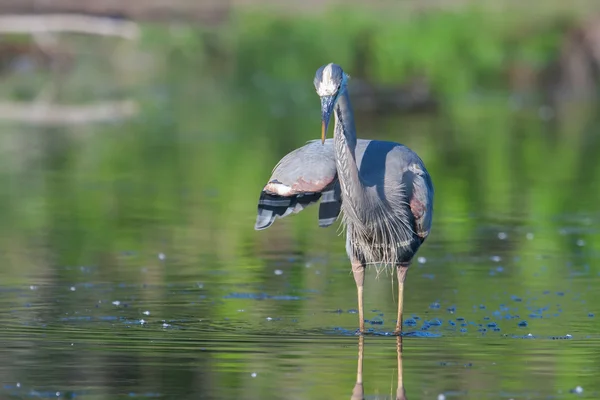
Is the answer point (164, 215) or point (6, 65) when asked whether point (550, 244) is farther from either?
point (6, 65)

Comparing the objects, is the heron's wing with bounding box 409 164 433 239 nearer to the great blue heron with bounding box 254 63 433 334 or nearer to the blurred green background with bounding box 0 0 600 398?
the great blue heron with bounding box 254 63 433 334

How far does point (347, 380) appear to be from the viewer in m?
9.12

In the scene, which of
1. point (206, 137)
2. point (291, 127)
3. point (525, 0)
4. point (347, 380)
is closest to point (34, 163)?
point (206, 137)

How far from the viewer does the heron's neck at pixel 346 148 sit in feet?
33.8

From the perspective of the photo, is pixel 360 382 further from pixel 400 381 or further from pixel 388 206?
pixel 388 206

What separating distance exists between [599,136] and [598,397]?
1922cm

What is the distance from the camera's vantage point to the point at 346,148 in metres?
10.3

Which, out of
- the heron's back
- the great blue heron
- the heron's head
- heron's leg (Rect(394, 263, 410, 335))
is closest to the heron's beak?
the heron's head

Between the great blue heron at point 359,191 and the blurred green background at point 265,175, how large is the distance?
26.6 inches

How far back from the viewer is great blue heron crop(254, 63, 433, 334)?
34.1ft

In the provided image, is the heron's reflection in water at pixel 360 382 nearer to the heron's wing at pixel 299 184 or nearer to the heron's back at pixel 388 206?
the heron's back at pixel 388 206

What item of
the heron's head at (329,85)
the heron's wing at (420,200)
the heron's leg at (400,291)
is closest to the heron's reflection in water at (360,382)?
the heron's leg at (400,291)

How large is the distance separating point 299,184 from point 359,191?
40 cm

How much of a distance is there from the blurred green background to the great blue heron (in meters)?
0.68
